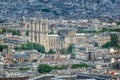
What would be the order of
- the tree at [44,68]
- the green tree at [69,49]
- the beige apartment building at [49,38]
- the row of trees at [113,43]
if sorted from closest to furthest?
the tree at [44,68] → the green tree at [69,49] → the row of trees at [113,43] → the beige apartment building at [49,38]

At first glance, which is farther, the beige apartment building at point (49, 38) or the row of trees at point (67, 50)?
the beige apartment building at point (49, 38)

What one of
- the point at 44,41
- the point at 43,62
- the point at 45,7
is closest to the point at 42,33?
the point at 44,41

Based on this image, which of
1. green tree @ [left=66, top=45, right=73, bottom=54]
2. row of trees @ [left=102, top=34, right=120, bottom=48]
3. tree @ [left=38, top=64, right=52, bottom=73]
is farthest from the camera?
row of trees @ [left=102, top=34, right=120, bottom=48]

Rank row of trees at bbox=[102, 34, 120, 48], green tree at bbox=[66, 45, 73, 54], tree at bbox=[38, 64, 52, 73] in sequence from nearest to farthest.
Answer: tree at bbox=[38, 64, 52, 73] → green tree at bbox=[66, 45, 73, 54] → row of trees at bbox=[102, 34, 120, 48]

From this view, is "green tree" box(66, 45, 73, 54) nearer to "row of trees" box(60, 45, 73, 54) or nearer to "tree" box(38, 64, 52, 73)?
"row of trees" box(60, 45, 73, 54)

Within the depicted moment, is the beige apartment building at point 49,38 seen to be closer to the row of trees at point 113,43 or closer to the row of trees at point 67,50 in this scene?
the row of trees at point 67,50

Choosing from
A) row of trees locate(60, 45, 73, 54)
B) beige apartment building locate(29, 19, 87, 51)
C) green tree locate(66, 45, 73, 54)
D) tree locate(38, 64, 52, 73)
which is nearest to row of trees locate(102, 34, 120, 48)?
beige apartment building locate(29, 19, 87, 51)

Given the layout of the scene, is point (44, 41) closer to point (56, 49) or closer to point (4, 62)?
point (56, 49)

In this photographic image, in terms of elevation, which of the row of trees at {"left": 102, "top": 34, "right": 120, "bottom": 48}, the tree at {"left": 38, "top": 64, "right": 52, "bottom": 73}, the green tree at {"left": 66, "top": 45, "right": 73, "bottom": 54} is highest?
the tree at {"left": 38, "top": 64, "right": 52, "bottom": 73}

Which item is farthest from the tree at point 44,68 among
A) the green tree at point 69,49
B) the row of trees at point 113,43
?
the row of trees at point 113,43
